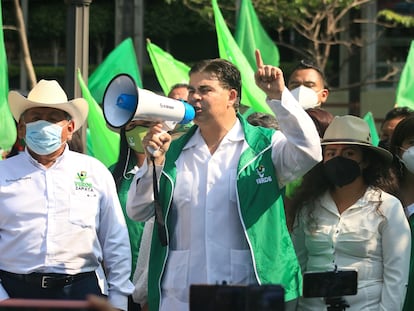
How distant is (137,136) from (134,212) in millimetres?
1131

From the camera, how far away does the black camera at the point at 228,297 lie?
291cm

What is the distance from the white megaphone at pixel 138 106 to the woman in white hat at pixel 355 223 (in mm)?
955

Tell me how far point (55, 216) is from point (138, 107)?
0.82 m

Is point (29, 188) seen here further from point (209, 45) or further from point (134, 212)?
point (209, 45)

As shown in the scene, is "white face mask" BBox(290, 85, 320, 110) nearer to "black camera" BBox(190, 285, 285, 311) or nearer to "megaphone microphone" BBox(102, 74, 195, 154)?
"megaphone microphone" BBox(102, 74, 195, 154)

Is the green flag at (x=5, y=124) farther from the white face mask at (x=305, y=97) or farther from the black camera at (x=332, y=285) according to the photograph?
the black camera at (x=332, y=285)

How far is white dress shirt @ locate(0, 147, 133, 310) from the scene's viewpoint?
4559 mm

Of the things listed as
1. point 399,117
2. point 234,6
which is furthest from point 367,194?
point 234,6

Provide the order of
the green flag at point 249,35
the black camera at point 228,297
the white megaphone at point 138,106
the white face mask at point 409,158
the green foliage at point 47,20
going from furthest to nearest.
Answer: the green foliage at point 47,20 < the green flag at point 249,35 < the white face mask at point 409,158 < the white megaphone at point 138,106 < the black camera at point 228,297

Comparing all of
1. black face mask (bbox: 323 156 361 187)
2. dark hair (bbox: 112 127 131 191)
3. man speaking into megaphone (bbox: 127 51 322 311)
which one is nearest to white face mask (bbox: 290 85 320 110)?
dark hair (bbox: 112 127 131 191)

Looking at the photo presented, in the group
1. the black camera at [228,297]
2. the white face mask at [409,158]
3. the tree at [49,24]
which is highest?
the tree at [49,24]

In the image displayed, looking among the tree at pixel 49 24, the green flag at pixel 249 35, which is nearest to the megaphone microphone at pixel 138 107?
the green flag at pixel 249 35

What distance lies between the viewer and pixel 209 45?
20.6m

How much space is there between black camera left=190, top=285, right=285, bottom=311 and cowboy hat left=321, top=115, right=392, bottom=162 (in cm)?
200
